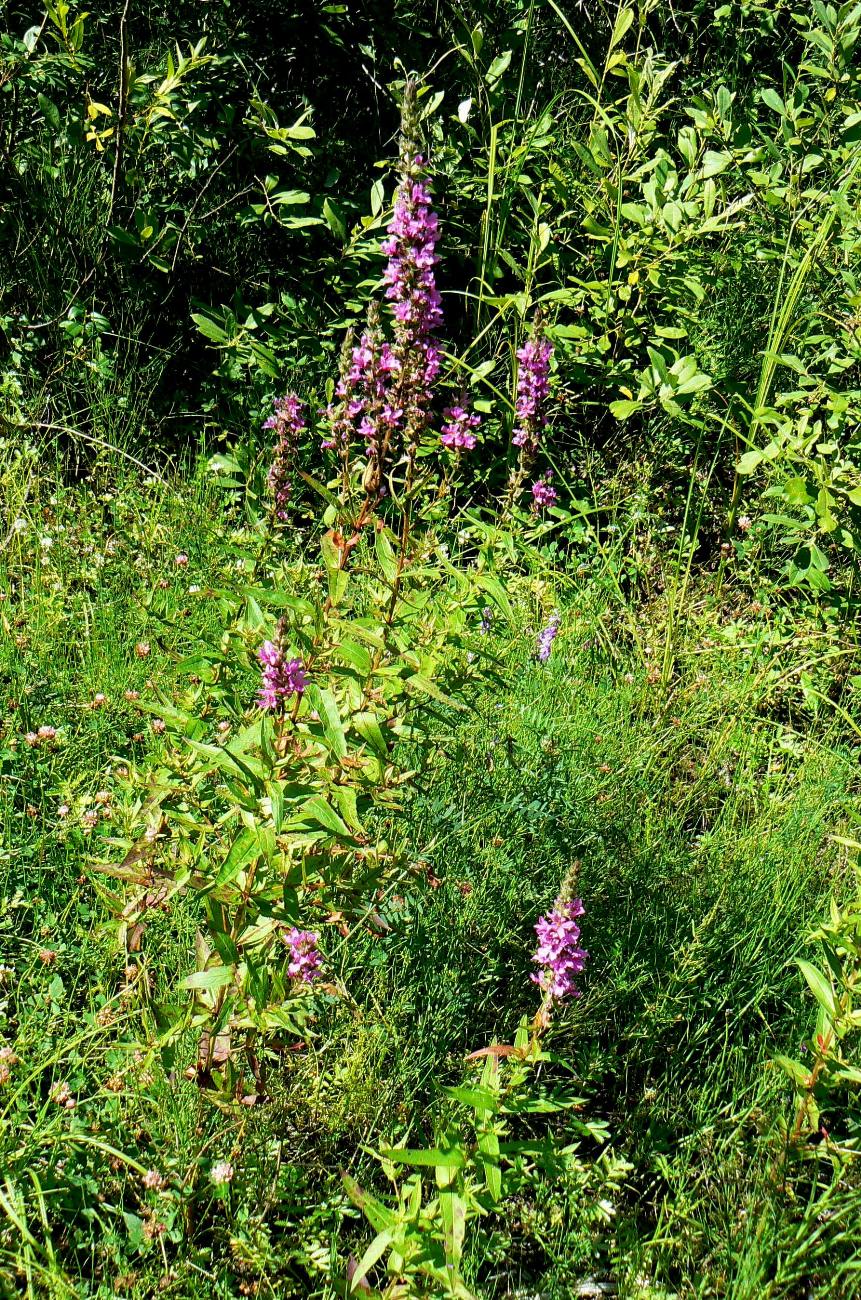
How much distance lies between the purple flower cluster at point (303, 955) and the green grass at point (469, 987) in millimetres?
98

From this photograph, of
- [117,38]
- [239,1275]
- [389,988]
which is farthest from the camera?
[117,38]

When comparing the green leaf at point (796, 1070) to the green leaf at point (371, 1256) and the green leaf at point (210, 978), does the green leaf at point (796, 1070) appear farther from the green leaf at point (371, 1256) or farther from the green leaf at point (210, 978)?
the green leaf at point (210, 978)

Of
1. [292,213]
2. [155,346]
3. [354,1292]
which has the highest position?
[292,213]

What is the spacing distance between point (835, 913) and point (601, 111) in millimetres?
2709

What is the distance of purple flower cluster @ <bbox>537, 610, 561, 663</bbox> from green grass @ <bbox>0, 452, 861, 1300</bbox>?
0.06 metres

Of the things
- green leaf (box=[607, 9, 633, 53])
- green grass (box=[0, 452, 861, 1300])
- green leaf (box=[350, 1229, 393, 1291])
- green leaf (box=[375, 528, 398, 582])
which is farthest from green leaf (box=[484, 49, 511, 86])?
green leaf (box=[350, 1229, 393, 1291])

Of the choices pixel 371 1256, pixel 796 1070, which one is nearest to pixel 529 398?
pixel 796 1070

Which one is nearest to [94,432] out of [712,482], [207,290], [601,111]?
[207,290]

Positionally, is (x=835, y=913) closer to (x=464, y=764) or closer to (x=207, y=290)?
(x=464, y=764)

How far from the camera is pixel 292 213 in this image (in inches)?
160

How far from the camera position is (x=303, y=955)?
1.88 m

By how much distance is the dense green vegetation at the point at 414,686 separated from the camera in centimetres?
174

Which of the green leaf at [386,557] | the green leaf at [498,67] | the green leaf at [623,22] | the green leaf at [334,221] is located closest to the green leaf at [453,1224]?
the green leaf at [386,557]

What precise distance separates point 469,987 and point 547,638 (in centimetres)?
108
